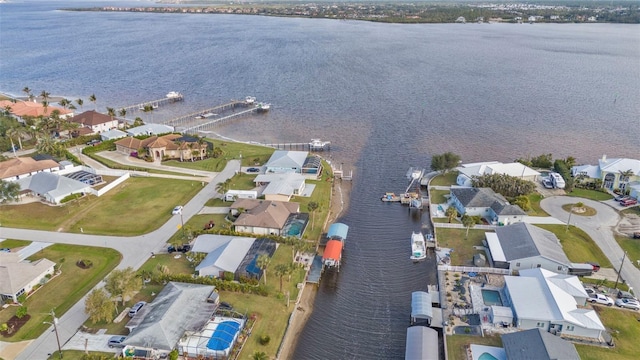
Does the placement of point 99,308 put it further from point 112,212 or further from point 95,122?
point 95,122

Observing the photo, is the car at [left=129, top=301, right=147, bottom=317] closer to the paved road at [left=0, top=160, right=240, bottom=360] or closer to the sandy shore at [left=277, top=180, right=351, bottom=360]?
the paved road at [left=0, top=160, right=240, bottom=360]

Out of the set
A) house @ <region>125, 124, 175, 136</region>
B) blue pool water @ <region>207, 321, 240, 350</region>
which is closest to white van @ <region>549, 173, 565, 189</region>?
blue pool water @ <region>207, 321, 240, 350</region>

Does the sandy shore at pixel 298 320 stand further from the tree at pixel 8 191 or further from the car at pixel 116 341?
the tree at pixel 8 191

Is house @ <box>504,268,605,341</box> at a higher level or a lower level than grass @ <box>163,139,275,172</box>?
higher

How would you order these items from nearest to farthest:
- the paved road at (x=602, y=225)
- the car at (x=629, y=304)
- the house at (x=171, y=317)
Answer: the house at (x=171, y=317) < the car at (x=629, y=304) < the paved road at (x=602, y=225)

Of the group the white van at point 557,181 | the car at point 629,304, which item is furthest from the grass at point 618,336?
the white van at point 557,181

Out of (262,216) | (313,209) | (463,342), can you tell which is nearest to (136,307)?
(262,216)
